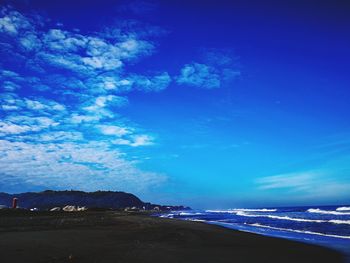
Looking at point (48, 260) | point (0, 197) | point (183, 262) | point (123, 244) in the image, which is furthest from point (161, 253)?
point (0, 197)

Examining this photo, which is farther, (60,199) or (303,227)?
(60,199)

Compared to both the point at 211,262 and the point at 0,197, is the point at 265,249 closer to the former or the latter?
the point at 211,262

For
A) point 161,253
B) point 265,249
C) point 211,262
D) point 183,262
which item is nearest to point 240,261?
point 211,262

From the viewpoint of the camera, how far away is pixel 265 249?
599 inches

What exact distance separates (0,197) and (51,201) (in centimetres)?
2902

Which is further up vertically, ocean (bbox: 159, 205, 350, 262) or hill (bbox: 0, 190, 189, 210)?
hill (bbox: 0, 190, 189, 210)

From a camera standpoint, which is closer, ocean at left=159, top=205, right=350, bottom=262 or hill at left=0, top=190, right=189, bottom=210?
ocean at left=159, top=205, right=350, bottom=262

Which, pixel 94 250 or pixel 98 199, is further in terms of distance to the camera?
pixel 98 199

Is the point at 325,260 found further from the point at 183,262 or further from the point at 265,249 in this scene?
the point at 183,262

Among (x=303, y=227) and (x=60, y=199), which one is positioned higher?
(x=60, y=199)

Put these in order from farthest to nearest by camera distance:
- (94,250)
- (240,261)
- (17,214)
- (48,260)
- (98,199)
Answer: (98,199)
(17,214)
(94,250)
(240,261)
(48,260)

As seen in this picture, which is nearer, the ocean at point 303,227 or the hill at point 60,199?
the ocean at point 303,227

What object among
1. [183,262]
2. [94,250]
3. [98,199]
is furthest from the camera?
[98,199]

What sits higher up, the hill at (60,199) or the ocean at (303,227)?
the hill at (60,199)
